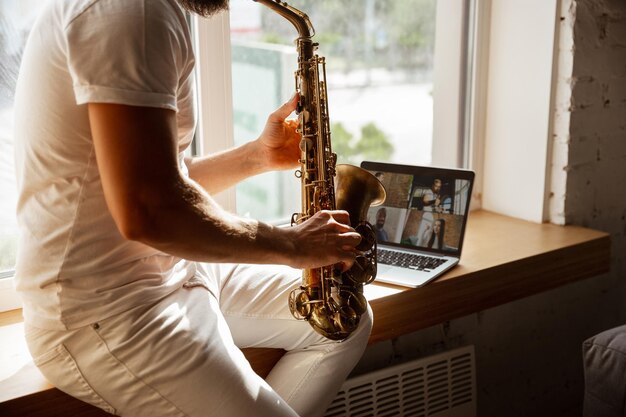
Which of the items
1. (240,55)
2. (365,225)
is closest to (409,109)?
(240,55)

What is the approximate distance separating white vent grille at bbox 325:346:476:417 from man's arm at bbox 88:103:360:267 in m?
0.82

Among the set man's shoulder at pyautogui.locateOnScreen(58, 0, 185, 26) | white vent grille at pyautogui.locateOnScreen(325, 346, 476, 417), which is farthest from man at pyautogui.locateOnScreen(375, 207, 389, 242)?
man's shoulder at pyautogui.locateOnScreen(58, 0, 185, 26)

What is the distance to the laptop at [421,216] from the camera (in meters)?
2.08

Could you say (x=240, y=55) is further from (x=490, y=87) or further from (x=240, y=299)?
(x=490, y=87)

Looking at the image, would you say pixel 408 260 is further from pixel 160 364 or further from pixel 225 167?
pixel 160 364

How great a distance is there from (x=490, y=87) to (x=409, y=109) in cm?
31

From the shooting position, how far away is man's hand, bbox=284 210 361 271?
4.47 ft

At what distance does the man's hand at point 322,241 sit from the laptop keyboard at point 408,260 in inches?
24.3

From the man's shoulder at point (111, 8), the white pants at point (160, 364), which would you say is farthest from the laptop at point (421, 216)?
the man's shoulder at point (111, 8)

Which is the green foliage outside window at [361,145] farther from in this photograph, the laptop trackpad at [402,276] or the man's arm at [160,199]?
the man's arm at [160,199]

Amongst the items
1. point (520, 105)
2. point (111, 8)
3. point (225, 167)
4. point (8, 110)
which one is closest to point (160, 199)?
point (111, 8)

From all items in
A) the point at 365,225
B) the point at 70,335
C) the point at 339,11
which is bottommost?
the point at 70,335

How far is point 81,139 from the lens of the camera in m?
1.23

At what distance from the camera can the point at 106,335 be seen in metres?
1.29
